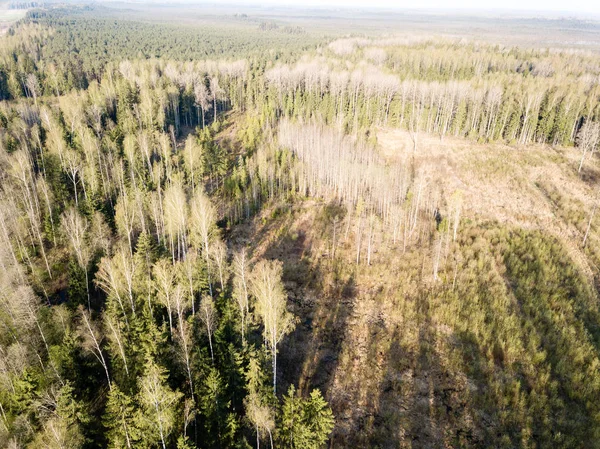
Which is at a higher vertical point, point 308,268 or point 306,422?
point 306,422

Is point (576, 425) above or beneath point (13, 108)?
beneath

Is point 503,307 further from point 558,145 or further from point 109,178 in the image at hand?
point 109,178

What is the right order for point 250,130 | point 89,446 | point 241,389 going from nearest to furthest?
point 89,446
point 241,389
point 250,130

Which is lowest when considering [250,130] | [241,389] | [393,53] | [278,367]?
[278,367]

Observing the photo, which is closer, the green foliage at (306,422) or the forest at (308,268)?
the green foliage at (306,422)

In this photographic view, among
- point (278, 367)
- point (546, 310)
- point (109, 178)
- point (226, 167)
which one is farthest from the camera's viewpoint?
point (226, 167)

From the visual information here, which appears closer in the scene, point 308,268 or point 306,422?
point 306,422

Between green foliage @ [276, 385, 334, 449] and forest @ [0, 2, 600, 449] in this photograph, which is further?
forest @ [0, 2, 600, 449]

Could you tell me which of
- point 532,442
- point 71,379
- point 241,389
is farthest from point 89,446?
point 532,442
